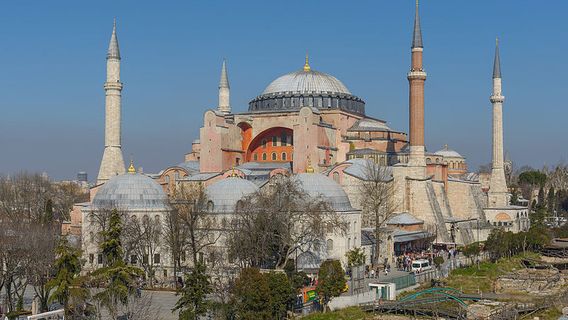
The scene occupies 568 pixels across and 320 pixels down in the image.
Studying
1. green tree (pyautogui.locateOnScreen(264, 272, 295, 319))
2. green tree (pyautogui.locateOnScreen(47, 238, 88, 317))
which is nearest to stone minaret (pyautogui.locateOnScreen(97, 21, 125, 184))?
green tree (pyautogui.locateOnScreen(47, 238, 88, 317))

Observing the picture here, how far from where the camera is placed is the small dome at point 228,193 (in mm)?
29719

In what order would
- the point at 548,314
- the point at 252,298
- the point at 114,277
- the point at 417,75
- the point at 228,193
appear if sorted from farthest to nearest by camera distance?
the point at 417,75 < the point at 228,193 < the point at 548,314 < the point at 114,277 < the point at 252,298

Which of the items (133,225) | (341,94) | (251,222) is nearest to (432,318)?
(251,222)

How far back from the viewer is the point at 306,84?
4372cm

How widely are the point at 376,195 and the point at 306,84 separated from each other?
11290 mm

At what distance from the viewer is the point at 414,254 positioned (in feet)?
113

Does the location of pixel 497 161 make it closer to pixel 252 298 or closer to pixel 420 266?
pixel 420 266

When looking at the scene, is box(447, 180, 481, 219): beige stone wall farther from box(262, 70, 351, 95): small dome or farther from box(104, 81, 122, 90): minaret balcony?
box(104, 81, 122, 90): minaret balcony

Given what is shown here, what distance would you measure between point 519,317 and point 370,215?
13.0 meters

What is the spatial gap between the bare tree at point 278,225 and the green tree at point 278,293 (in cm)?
511

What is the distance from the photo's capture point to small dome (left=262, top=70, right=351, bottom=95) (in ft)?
143

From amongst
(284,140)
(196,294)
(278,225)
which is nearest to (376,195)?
(284,140)

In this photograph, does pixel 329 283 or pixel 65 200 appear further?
pixel 65 200

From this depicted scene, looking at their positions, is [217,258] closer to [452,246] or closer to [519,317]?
[519,317]
